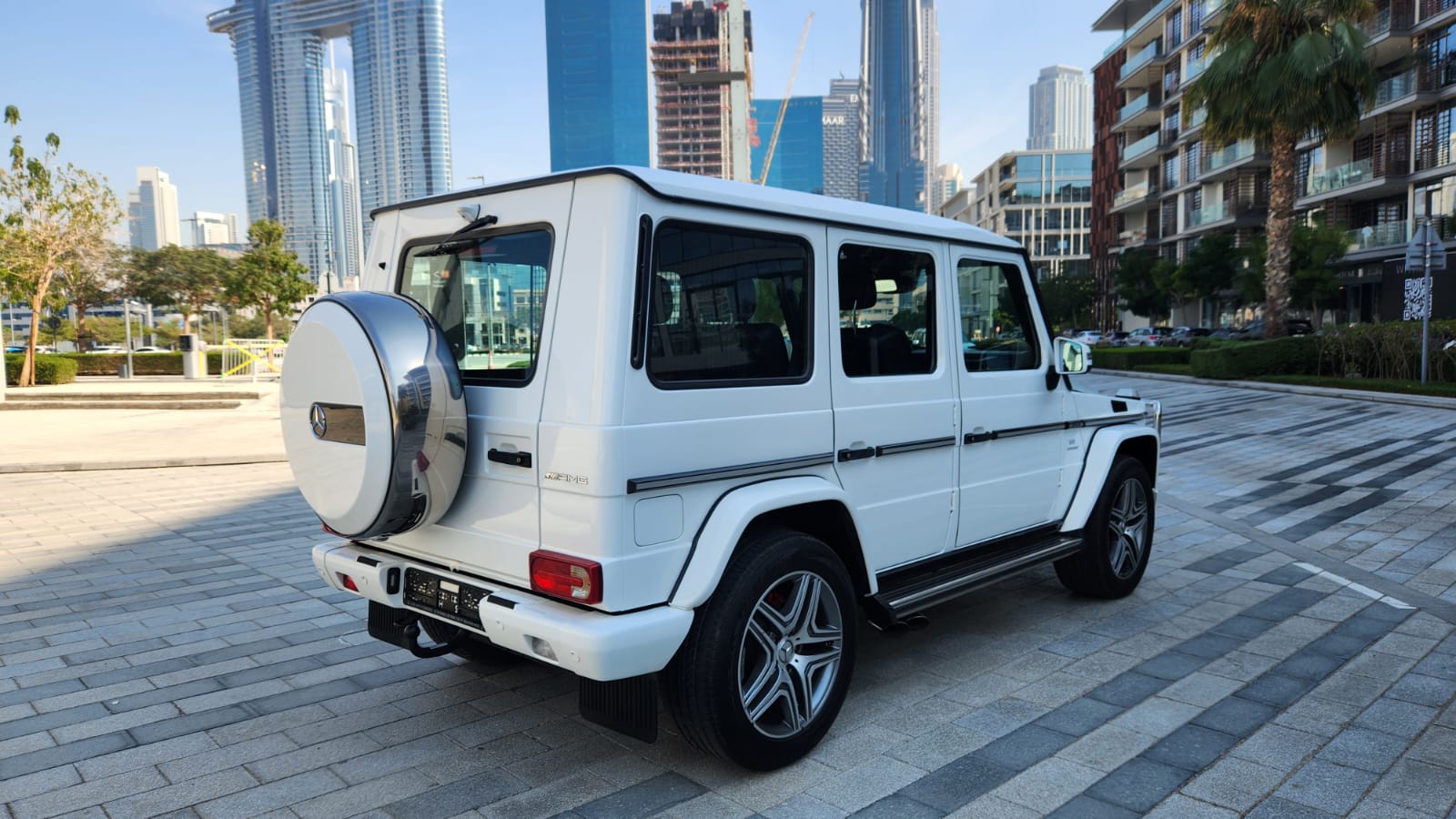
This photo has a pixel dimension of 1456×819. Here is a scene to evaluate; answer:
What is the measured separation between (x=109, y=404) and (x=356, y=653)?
1962cm

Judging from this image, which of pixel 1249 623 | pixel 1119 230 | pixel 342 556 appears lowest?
pixel 1249 623

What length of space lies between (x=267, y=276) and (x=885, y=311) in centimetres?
4786

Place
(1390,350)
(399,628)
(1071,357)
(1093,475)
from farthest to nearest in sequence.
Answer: (1390,350) < (1093,475) < (1071,357) < (399,628)

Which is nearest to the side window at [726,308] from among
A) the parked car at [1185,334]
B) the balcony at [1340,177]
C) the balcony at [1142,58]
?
the balcony at [1340,177]

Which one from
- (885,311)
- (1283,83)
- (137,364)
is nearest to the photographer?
(885,311)

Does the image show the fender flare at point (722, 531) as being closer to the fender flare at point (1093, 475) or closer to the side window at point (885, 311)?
the side window at point (885, 311)

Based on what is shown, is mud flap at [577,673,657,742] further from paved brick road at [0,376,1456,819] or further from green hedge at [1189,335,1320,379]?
green hedge at [1189,335,1320,379]

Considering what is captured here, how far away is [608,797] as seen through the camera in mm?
3123

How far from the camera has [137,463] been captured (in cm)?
1125

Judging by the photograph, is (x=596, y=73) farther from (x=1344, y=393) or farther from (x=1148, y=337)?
(x=1344, y=393)

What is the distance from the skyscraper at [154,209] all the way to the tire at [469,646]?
20192 centimetres

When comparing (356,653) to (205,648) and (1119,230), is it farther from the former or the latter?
(1119,230)

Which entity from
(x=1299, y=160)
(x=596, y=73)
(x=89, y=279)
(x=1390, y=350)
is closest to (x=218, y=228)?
(x=596, y=73)

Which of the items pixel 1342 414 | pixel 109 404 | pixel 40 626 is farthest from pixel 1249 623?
pixel 109 404
